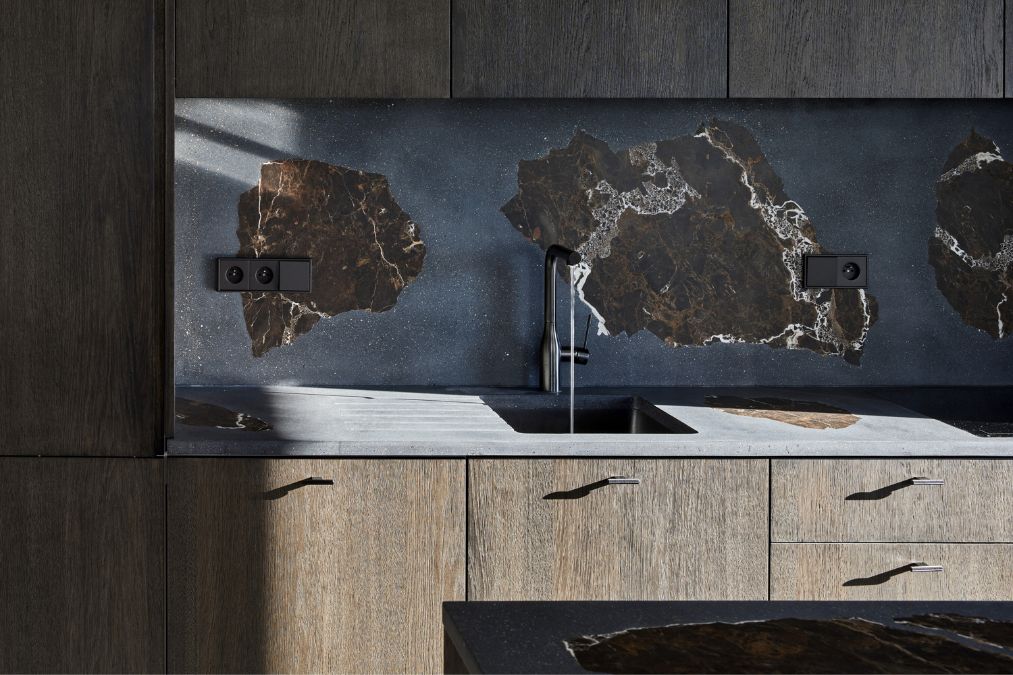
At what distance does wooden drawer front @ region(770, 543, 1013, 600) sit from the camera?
1900 millimetres

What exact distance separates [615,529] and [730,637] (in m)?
1.04

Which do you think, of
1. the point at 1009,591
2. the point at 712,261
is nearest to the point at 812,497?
the point at 1009,591

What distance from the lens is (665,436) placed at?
1.91 m

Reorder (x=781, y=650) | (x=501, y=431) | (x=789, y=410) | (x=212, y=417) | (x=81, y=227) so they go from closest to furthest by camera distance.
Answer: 1. (x=781, y=650)
2. (x=81, y=227)
3. (x=501, y=431)
4. (x=212, y=417)
5. (x=789, y=410)

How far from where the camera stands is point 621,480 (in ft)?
6.14

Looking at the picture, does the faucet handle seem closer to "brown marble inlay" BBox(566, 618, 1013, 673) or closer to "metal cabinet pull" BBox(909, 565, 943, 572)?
"metal cabinet pull" BBox(909, 565, 943, 572)

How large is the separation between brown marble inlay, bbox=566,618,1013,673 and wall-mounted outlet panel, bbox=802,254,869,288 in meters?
1.73

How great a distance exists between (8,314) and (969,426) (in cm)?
184

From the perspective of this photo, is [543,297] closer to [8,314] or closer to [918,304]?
[918,304]

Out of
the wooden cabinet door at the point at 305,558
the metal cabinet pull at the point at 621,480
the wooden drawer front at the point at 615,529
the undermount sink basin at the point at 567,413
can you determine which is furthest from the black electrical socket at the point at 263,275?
the metal cabinet pull at the point at 621,480

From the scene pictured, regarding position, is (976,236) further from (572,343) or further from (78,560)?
(78,560)

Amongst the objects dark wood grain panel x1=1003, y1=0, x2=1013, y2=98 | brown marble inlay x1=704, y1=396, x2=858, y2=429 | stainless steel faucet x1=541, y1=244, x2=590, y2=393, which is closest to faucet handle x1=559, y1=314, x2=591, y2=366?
stainless steel faucet x1=541, y1=244, x2=590, y2=393

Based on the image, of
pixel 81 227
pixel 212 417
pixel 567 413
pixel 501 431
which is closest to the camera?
pixel 81 227

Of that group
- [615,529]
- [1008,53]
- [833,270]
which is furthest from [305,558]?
[1008,53]
